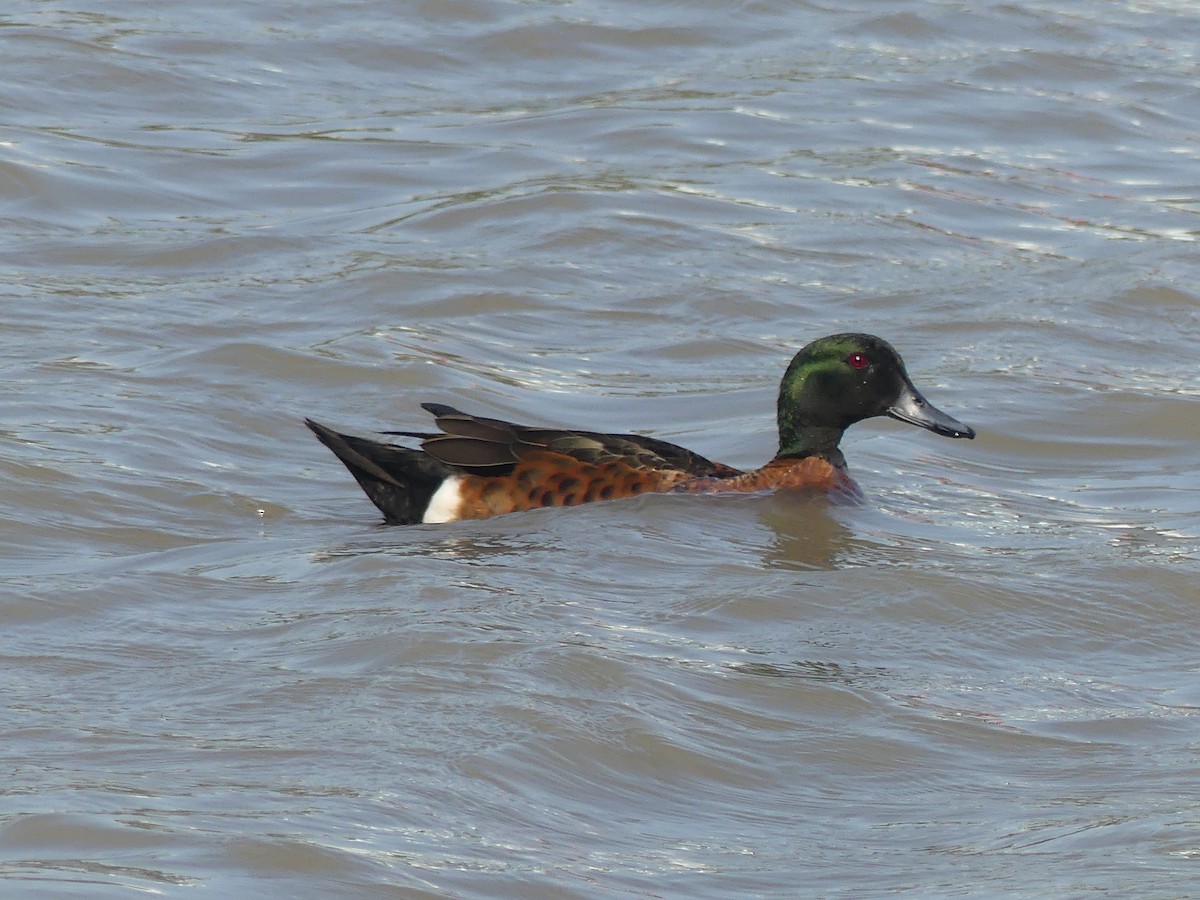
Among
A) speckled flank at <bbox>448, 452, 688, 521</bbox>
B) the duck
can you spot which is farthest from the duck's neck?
speckled flank at <bbox>448, 452, 688, 521</bbox>

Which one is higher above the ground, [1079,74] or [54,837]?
[1079,74]

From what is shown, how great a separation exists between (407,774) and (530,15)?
36.5 ft

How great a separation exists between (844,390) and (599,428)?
4.22 ft

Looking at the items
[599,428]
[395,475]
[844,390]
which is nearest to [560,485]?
[395,475]

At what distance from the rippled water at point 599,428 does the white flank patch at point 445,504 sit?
0.23 meters

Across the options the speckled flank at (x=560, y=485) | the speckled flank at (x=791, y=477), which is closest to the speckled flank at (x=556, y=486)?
the speckled flank at (x=560, y=485)

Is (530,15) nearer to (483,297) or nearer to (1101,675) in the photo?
(483,297)

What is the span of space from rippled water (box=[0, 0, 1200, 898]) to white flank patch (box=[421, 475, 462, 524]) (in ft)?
0.76

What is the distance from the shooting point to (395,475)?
7805 millimetres

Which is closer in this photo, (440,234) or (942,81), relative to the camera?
(440,234)

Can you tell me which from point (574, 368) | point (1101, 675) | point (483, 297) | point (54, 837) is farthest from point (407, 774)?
point (483, 297)

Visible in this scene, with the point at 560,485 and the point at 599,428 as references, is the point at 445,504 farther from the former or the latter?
the point at 599,428

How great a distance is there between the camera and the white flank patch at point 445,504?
7746 millimetres

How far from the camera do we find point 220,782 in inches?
179
